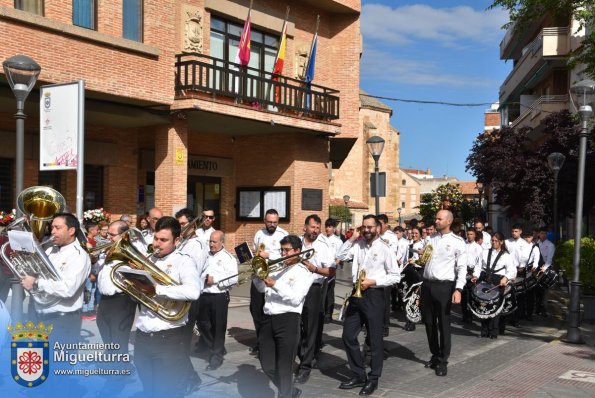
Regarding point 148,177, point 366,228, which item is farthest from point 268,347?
point 148,177

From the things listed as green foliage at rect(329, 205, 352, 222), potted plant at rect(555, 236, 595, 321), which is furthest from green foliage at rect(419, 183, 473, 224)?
→ potted plant at rect(555, 236, 595, 321)

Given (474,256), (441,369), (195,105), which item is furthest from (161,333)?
(195,105)

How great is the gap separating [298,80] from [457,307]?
8.37 metres

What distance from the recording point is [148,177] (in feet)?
63.4

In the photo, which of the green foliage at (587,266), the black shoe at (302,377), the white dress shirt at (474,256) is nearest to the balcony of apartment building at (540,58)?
the green foliage at (587,266)

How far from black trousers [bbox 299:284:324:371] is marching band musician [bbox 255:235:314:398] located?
1.40 meters

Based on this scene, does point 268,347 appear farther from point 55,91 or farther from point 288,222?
point 288,222

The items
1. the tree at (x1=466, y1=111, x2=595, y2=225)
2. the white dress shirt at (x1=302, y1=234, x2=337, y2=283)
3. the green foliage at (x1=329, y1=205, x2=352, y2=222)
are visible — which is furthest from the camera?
the green foliage at (x1=329, y1=205, x2=352, y2=222)

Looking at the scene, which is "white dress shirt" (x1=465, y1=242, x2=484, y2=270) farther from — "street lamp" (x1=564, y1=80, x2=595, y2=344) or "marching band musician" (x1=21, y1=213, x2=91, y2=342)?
"marching band musician" (x1=21, y1=213, x2=91, y2=342)

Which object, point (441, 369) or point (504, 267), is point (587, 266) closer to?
point (504, 267)

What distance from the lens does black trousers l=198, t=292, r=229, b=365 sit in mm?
8867

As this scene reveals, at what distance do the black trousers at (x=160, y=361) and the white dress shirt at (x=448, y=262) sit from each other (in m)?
4.32

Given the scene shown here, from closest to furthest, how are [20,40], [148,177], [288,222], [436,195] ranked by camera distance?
[20,40]
[148,177]
[288,222]
[436,195]

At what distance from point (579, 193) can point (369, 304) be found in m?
5.37
